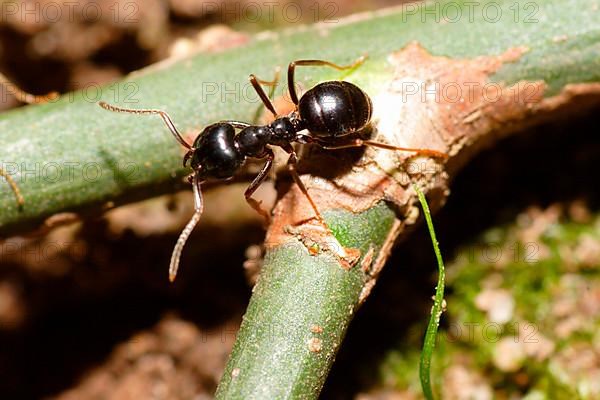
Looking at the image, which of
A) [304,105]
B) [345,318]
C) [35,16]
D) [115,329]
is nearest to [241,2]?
[35,16]

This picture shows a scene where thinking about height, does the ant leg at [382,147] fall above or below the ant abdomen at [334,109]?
below

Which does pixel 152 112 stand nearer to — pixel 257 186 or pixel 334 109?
pixel 257 186

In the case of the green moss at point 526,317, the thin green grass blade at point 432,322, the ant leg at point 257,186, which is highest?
the ant leg at point 257,186

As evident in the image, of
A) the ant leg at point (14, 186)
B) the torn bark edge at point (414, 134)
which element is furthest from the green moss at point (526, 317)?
the ant leg at point (14, 186)

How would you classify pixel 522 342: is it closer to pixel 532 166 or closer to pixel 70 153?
pixel 532 166

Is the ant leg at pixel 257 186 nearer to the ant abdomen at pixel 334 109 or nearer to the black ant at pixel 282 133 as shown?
the black ant at pixel 282 133

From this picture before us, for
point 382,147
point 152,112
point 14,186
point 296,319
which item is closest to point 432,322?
point 296,319
